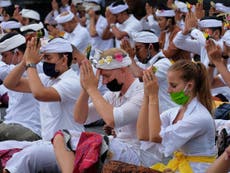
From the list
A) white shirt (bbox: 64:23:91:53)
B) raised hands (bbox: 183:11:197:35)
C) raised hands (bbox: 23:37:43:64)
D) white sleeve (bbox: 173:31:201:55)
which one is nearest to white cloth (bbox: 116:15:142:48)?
white shirt (bbox: 64:23:91:53)

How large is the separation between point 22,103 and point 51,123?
89 cm

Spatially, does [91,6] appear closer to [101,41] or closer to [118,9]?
[101,41]

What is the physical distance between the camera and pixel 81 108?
518 cm

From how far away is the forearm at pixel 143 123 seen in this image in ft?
15.0

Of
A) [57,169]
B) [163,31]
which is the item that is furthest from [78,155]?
[163,31]

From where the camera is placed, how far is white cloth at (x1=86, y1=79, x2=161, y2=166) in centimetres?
485

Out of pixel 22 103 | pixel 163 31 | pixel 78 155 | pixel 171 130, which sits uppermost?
pixel 171 130

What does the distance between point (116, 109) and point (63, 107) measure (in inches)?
36.9

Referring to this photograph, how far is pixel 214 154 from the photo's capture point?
14.5 feet

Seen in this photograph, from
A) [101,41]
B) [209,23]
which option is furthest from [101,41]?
[209,23]

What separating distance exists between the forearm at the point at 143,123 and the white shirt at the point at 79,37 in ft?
20.9

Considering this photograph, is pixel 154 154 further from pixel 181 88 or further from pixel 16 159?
pixel 16 159

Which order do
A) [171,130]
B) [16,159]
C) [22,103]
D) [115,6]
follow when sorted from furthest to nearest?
[115,6], [22,103], [16,159], [171,130]

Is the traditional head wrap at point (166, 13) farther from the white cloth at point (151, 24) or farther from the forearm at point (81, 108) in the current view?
the forearm at point (81, 108)
